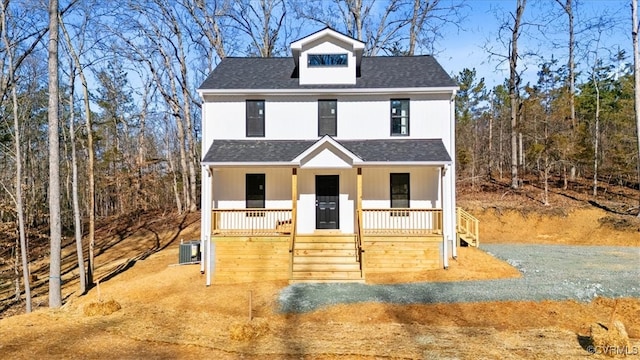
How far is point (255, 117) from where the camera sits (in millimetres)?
15469

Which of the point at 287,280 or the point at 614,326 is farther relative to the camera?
the point at 287,280

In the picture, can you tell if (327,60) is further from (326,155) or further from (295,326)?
(295,326)

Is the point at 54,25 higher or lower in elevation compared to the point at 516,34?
lower

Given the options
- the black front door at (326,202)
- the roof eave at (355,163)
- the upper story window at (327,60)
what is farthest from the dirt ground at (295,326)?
the upper story window at (327,60)

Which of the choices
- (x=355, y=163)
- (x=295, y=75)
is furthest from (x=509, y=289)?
(x=295, y=75)

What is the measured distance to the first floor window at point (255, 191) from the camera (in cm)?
1516

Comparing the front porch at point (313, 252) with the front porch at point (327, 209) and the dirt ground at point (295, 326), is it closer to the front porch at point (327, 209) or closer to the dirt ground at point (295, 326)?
the front porch at point (327, 209)

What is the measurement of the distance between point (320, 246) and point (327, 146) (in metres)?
3.44

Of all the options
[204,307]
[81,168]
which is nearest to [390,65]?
[204,307]

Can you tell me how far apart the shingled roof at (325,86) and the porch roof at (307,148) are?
2.08 m

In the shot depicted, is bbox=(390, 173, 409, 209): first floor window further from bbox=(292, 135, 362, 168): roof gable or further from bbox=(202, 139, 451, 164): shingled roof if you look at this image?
bbox=(292, 135, 362, 168): roof gable

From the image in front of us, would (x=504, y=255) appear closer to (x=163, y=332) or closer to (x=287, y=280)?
(x=287, y=280)

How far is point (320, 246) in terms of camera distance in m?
13.7

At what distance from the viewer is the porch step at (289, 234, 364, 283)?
493 inches
